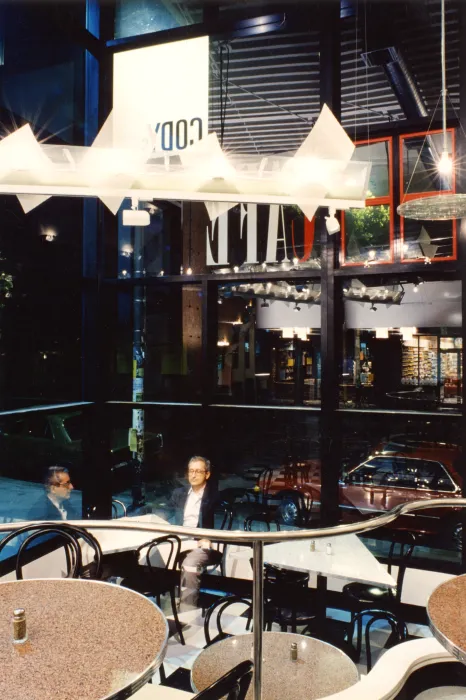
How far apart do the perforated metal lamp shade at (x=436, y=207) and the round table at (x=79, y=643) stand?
2.12 meters

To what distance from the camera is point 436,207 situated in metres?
2.68

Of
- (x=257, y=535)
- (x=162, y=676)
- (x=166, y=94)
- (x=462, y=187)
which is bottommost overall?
(x=162, y=676)

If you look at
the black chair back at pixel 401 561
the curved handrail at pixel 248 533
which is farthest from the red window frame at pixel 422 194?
the curved handrail at pixel 248 533

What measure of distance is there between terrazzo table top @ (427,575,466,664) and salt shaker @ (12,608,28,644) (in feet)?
3.75

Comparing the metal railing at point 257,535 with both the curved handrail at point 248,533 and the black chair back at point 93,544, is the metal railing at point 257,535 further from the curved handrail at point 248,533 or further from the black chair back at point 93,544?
the black chair back at point 93,544

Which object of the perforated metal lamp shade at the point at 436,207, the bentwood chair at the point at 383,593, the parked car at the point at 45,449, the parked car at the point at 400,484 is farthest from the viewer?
the parked car at the point at 45,449

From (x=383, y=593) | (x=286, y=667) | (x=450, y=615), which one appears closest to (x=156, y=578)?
(x=383, y=593)

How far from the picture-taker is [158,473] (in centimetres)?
920

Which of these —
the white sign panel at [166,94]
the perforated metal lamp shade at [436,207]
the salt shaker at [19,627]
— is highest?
the white sign panel at [166,94]

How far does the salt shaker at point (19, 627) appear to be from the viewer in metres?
1.45

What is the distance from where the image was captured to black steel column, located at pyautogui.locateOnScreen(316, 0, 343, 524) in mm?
4340

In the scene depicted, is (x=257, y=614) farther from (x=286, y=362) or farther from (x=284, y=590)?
(x=286, y=362)

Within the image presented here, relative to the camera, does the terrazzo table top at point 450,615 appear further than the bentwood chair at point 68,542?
No

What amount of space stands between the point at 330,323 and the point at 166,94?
2130 mm
